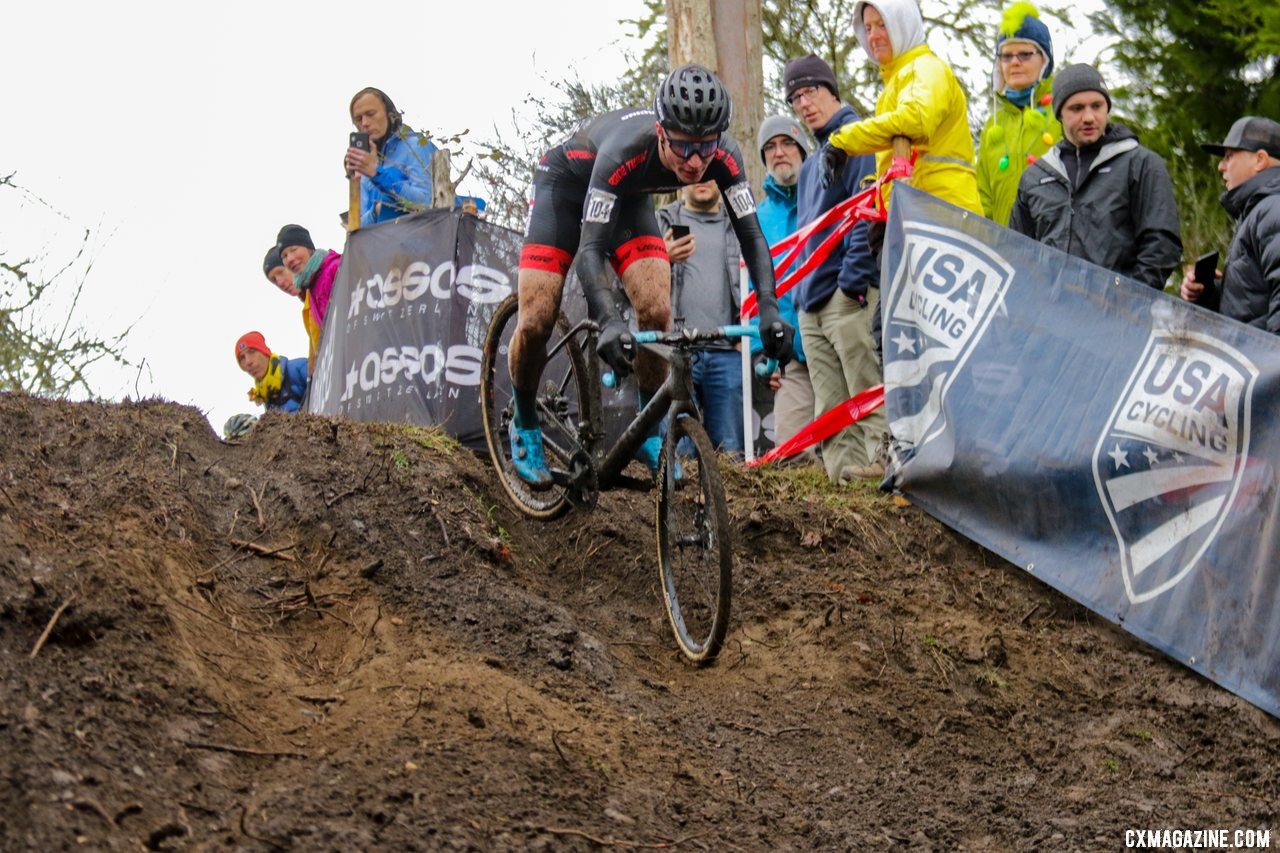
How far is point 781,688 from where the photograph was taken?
6.72 m

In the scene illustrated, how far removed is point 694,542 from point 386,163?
16.4 feet

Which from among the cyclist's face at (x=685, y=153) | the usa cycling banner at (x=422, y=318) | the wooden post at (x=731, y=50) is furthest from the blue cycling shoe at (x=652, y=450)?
the wooden post at (x=731, y=50)

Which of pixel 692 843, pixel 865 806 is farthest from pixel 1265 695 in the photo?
pixel 692 843

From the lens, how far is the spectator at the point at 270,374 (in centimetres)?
1191

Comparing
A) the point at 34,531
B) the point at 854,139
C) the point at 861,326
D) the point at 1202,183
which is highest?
the point at 1202,183

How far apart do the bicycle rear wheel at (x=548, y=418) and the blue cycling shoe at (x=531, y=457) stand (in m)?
0.06

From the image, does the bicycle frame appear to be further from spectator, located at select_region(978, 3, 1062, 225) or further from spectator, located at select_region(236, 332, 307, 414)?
spectator, located at select_region(236, 332, 307, 414)

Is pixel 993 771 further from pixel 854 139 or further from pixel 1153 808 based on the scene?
pixel 854 139

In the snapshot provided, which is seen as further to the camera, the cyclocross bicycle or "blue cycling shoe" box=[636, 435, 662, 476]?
"blue cycling shoe" box=[636, 435, 662, 476]

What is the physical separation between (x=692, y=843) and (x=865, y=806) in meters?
0.99

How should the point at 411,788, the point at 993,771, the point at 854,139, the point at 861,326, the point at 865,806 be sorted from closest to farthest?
the point at 411,788
the point at 865,806
the point at 993,771
the point at 854,139
the point at 861,326

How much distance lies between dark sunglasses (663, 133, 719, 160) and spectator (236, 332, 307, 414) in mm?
5811

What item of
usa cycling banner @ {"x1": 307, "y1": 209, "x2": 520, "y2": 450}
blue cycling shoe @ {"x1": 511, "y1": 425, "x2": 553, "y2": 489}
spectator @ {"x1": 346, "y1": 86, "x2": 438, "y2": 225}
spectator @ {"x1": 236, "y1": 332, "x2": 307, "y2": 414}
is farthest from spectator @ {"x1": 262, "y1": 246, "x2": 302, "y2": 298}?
blue cycling shoe @ {"x1": 511, "y1": 425, "x2": 553, "y2": 489}

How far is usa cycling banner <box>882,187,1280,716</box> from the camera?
A: 22.2 feet
